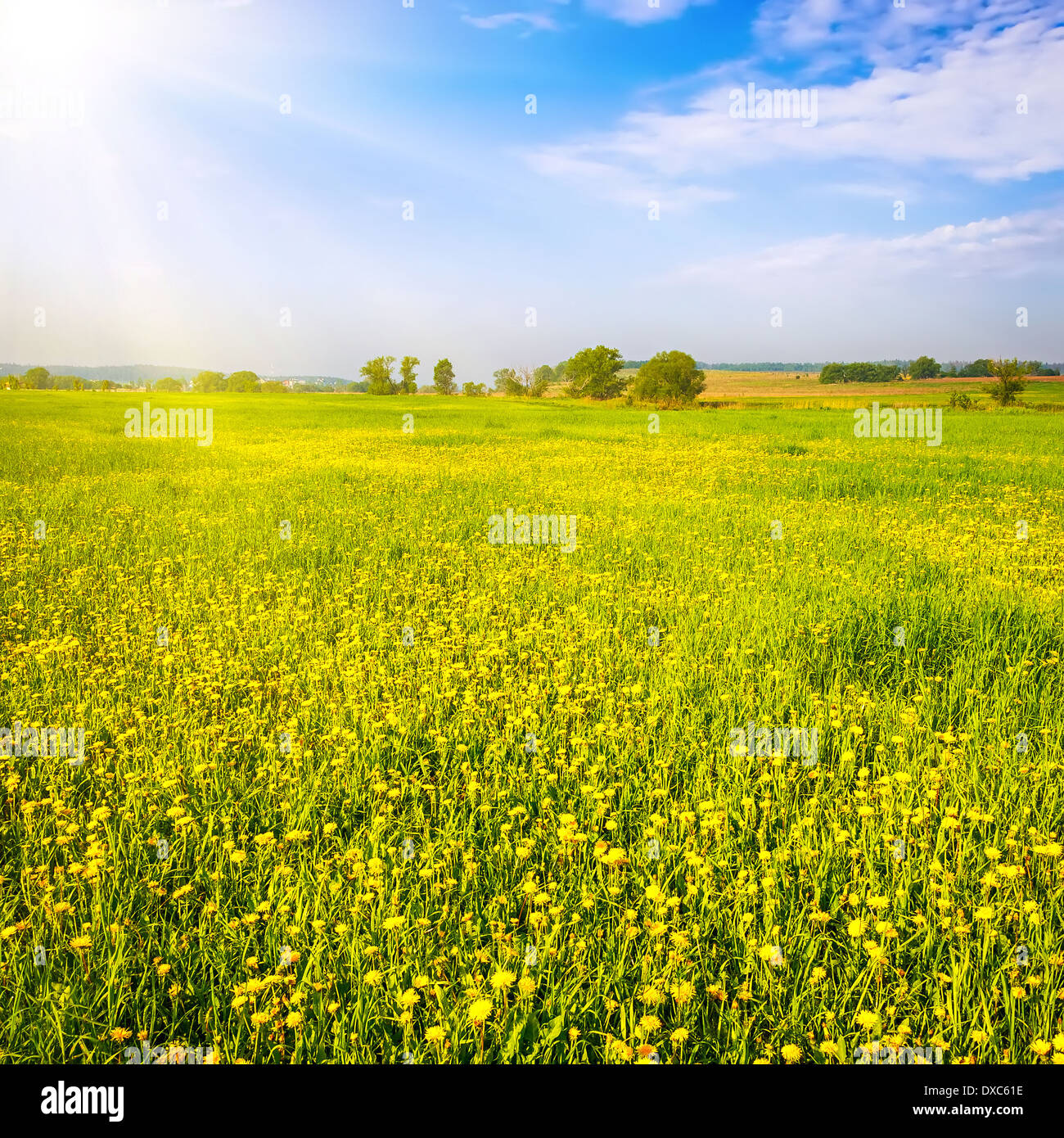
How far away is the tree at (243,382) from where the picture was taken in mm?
121562

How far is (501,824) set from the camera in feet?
11.4

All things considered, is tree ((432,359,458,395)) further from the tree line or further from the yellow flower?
the yellow flower

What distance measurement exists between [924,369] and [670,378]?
50.4 metres

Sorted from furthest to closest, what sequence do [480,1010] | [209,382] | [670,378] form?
[209,382] < [670,378] < [480,1010]

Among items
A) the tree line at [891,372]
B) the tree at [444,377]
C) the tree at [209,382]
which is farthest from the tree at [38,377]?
the tree line at [891,372]

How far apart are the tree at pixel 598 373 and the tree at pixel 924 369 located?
48.6 metres

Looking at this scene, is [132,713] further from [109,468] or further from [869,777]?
[109,468]

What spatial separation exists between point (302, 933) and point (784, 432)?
89.1 ft

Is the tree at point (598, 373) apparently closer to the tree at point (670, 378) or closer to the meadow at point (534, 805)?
the tree at point (670, 378)

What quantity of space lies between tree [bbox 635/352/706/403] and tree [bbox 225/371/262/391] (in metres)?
68.1

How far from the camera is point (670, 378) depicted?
95250 millimetres

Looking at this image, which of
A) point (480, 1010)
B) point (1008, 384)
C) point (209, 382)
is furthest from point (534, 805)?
point (209, 382)

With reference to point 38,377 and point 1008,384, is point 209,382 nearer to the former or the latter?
point 38,377
